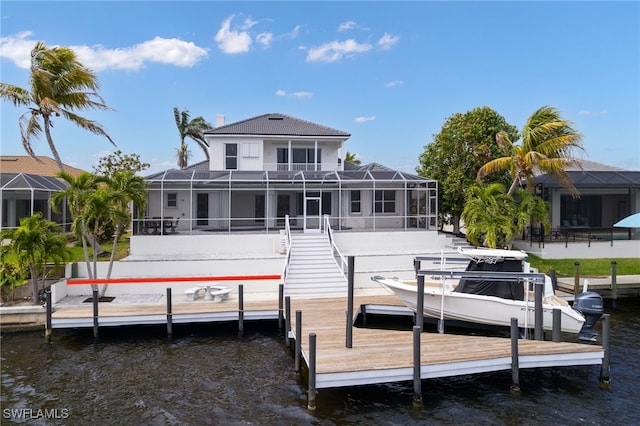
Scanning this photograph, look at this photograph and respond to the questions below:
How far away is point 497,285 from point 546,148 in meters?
12.1

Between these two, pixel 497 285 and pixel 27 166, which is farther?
pixel 27 166

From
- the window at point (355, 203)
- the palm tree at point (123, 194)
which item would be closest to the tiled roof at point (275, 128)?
the window at point (355, 203)

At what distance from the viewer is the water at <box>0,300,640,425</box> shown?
9.64 metres

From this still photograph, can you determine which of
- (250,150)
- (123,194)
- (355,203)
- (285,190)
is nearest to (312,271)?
(123,194)

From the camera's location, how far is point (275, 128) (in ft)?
97.0

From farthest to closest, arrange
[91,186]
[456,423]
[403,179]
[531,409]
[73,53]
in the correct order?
[403,179] → [73,53] → [91,186] → [531,409] → [456,423]

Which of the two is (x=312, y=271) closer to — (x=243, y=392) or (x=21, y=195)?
Result: (x=243, y=392)

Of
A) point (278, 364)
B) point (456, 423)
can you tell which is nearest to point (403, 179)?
point (278, 364)

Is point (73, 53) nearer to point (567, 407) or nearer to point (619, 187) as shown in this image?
point (567, 407)

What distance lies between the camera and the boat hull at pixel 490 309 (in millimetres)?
12562

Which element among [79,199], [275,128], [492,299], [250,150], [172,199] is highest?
[275,128]

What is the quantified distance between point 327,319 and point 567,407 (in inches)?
256

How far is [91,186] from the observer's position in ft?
56.6

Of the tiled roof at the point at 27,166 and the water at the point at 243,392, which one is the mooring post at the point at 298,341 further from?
the tiled roof at the point at 27,166
